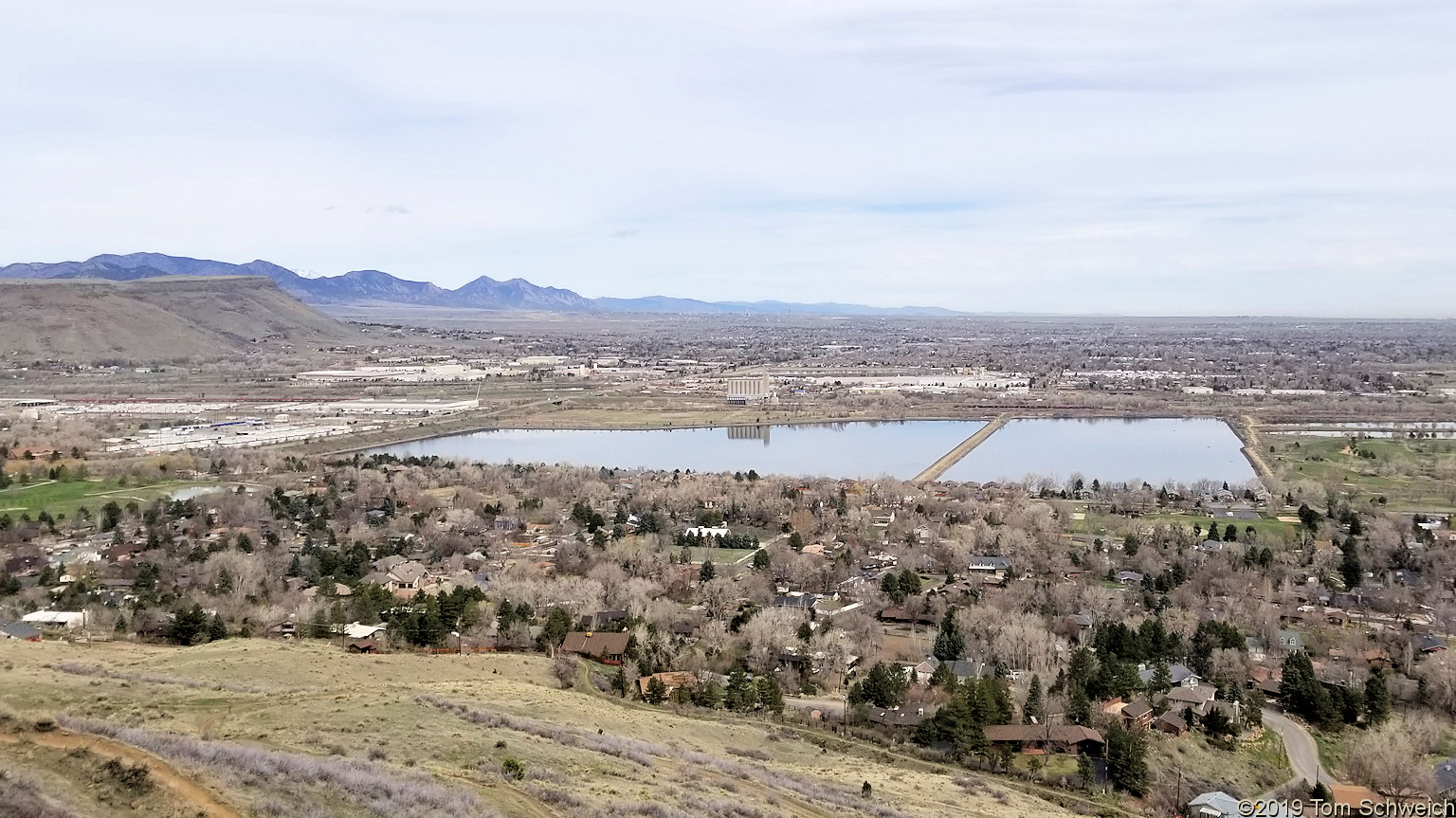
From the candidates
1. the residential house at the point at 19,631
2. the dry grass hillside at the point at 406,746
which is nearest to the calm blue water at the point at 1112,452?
the dry grass hillside at the point at 406,746

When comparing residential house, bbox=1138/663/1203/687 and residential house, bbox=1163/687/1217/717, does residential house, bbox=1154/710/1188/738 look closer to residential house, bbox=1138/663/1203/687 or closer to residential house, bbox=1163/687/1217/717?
residential house, bbox=1163/687/1217/717

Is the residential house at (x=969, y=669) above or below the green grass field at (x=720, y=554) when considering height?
above

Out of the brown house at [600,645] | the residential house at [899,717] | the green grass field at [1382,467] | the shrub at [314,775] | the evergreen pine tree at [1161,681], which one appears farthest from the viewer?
the green grass field at [1382,467]

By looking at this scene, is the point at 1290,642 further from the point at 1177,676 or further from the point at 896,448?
the point at 896,448

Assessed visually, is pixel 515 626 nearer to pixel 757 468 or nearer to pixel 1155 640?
pixel 1155 640

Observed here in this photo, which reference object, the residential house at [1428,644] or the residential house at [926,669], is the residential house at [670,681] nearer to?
the residential house at [926,669]

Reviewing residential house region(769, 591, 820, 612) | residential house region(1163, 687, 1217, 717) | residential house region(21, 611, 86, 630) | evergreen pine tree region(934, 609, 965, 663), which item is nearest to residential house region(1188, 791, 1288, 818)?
residential house region(1163, 687, 1217, 717)

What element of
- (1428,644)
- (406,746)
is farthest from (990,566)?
(406,746)
